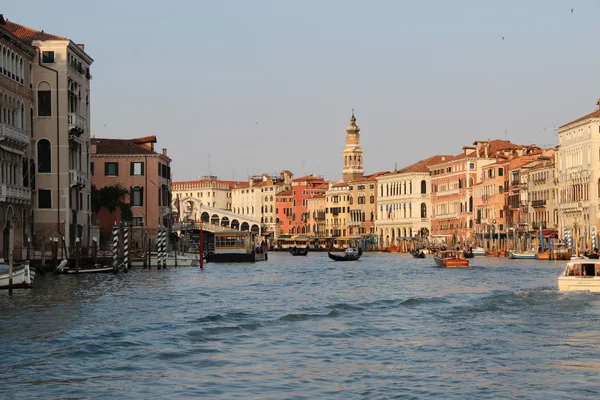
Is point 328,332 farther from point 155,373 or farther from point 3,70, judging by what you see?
point 3,70

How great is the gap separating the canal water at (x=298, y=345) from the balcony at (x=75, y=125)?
15.5 m

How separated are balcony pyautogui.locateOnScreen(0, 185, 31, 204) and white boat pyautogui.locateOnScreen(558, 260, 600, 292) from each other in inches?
748

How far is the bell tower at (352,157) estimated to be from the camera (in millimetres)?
134250

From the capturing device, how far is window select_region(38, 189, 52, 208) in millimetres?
46438

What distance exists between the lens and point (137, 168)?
228 ft

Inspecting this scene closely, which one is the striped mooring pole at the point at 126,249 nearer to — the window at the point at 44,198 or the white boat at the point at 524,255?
the window at the point at 44,198

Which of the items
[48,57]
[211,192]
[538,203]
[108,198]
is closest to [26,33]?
[48,57]

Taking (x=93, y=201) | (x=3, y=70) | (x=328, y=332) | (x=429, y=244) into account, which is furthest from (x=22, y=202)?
(x=429, y=244)

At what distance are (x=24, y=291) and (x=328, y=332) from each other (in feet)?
39.1

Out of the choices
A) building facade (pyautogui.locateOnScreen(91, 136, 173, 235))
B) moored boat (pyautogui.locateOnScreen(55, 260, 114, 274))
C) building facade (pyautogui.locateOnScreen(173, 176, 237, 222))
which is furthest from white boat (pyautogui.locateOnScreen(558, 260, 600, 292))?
building facade (pyautogui.locateOnScreen(173, 176, 237, 222))

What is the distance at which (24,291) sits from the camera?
31156 mm

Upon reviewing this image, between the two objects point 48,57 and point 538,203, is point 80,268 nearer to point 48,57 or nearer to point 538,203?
point 48,57

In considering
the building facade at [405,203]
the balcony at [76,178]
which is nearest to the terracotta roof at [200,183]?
the building facade at [405,203]

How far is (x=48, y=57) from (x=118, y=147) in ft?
76.7
